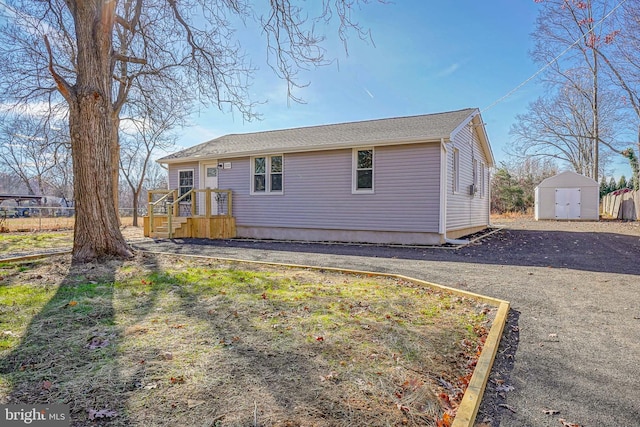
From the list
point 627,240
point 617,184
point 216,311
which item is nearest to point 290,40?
point 216,311

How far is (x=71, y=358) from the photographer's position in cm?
250

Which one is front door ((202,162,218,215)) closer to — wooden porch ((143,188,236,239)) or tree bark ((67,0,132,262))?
wooden porch ((143,188,236,239))

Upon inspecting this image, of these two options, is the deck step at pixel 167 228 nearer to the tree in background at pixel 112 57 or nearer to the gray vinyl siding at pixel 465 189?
the tree in background at pixel 112 57

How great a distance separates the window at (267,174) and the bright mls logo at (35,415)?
33.8 feet

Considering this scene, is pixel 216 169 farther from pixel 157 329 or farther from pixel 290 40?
pixel 157 329

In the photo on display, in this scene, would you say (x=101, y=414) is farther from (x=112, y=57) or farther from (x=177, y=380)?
(x=112, y=57)

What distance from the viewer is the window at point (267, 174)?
1215 cm

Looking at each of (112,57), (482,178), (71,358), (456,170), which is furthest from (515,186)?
(71,358)

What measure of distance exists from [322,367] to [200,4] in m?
7.92

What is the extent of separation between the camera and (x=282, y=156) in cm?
1198

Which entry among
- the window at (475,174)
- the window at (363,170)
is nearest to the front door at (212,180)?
the window at (363,170)

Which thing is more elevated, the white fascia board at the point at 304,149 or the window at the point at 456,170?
the white fascia board at the point at 304,149

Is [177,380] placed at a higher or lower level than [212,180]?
lower

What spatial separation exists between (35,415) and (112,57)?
7.60 meters
